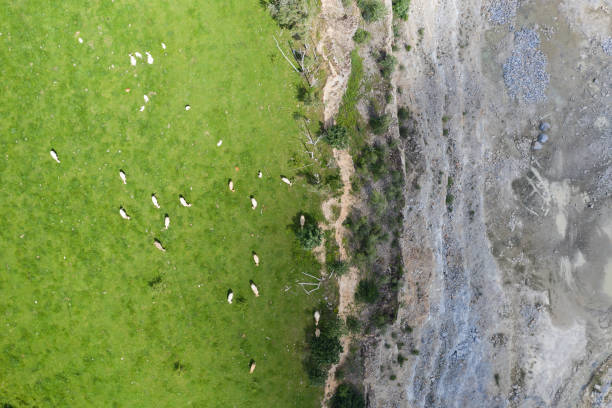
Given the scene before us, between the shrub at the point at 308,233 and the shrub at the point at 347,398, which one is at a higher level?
the shrub at the point at 308,233

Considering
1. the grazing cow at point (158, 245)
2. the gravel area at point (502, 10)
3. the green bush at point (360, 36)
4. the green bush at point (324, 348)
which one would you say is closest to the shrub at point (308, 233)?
the green bush at point (324, 348)

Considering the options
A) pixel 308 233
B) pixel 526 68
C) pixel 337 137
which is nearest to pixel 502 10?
pixel 526 68

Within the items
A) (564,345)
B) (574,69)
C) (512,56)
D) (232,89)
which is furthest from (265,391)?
(574,69)

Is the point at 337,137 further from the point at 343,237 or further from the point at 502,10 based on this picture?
the point at 502,10

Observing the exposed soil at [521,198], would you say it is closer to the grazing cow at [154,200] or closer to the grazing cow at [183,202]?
the grazing cow at [183,202]

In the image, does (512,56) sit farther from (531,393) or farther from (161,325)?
(161,325)

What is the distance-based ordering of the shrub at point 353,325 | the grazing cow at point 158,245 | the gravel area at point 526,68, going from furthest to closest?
the gravel area at point 526,68
the shrub at point 353,325
the grazing cow at point 158,245
